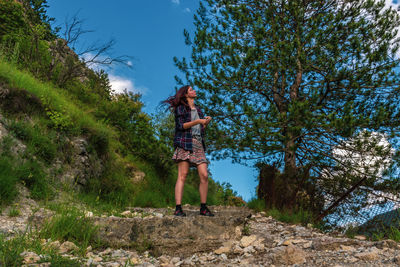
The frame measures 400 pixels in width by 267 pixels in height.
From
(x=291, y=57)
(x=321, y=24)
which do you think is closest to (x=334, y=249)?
(x=291, y=57)

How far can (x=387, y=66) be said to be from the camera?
758 cm

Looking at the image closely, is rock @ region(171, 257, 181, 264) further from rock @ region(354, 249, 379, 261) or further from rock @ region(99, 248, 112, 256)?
rock @ region(354, 249, 379, 261)

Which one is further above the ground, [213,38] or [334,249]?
[213,38]

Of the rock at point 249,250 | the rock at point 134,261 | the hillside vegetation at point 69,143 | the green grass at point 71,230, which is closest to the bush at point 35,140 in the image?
the hillside vegetation at point 69,143

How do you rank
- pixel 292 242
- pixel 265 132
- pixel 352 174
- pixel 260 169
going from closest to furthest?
pixel 292 242, pixel 265 132, pixel 352 174, pixel 260 169

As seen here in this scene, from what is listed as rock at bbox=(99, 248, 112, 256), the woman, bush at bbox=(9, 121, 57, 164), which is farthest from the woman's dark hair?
bush at bbox=(9, 121, 57, 164)

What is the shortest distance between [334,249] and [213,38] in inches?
253

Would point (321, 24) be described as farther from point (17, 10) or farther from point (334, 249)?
point (17, 10)

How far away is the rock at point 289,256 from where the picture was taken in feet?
11.5

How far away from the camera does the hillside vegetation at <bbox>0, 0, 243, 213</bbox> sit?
6707 millimetres

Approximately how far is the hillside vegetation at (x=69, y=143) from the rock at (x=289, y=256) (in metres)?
3.91

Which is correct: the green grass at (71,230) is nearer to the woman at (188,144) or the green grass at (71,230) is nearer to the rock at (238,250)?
the woman at (188,144)

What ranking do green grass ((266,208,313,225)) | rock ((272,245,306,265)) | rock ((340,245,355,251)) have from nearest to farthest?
rock ((272,245,306,265)) → rock ((340,245,355,251)) → green grass ((266,208,313,225))

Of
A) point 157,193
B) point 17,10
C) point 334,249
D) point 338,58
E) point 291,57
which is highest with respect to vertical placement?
point 17,10
